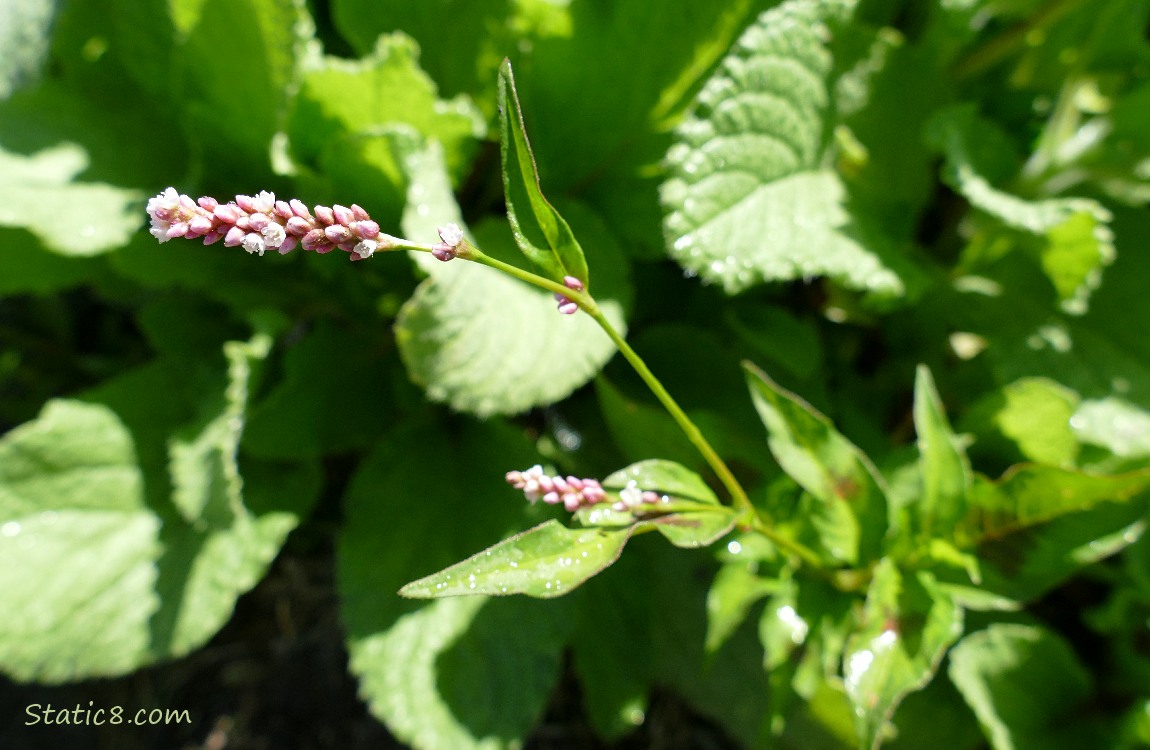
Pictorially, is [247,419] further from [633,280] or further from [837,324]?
[837,324]

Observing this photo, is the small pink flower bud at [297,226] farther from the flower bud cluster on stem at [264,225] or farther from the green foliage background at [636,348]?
the green foliage background at [636,348]

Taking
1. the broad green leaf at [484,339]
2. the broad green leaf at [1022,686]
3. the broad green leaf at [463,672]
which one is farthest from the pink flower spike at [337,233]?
the broad green leaf at [1022,686]

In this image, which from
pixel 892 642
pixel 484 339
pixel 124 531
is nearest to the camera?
pixel 892 642

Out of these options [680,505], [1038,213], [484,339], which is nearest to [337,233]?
[680,505]

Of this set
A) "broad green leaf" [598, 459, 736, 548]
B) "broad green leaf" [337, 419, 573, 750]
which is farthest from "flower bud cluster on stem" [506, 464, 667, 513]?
"broad green leaf" [337, 419, 573, 750]

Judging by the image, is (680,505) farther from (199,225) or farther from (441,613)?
(441,613)
